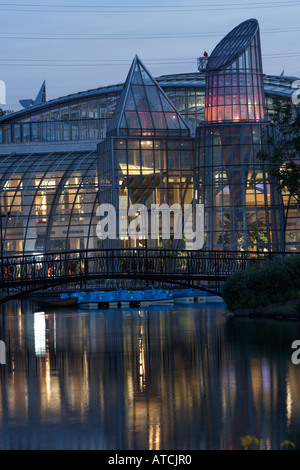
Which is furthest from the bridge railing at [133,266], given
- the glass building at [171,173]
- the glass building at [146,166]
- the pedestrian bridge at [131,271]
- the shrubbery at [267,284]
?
the shrubbery at [267,284]

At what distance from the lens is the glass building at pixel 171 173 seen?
202 ft

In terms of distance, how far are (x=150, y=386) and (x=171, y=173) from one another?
135 ft

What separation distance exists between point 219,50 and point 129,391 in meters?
43.0

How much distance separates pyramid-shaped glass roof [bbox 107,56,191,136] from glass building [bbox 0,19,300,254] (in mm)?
72

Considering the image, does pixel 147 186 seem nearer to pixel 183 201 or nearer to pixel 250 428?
pixel 183 201

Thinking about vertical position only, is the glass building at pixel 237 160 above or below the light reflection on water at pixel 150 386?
above

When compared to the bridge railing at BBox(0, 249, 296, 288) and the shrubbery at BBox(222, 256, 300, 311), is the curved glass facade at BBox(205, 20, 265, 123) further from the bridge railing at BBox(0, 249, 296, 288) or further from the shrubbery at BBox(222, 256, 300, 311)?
the shrubbery at BBox(222, 256, 300, 311)

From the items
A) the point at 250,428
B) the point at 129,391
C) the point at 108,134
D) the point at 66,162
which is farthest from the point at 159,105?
the point at 250,428

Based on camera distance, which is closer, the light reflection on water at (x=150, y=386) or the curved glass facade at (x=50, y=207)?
the light reflection on water at (x=150, y=386)

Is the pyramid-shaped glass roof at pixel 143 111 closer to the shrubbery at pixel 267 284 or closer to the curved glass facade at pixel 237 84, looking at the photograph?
the curved glass facade at pixel 237 84

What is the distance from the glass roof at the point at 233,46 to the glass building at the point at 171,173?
0.09 metres

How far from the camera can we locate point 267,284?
42750mm

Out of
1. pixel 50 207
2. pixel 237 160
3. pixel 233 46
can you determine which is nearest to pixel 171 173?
pixel 237 160

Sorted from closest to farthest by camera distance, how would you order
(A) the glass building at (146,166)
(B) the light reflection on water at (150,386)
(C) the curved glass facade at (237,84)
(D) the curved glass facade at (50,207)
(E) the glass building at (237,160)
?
(B) the light reflection on water at (150,386) → (E) the glass building at (237,160) → (C) the curved glass facade at (237,84) → (A) the glass building at (146,166) → (D) the curved glass facade at (50,207)
